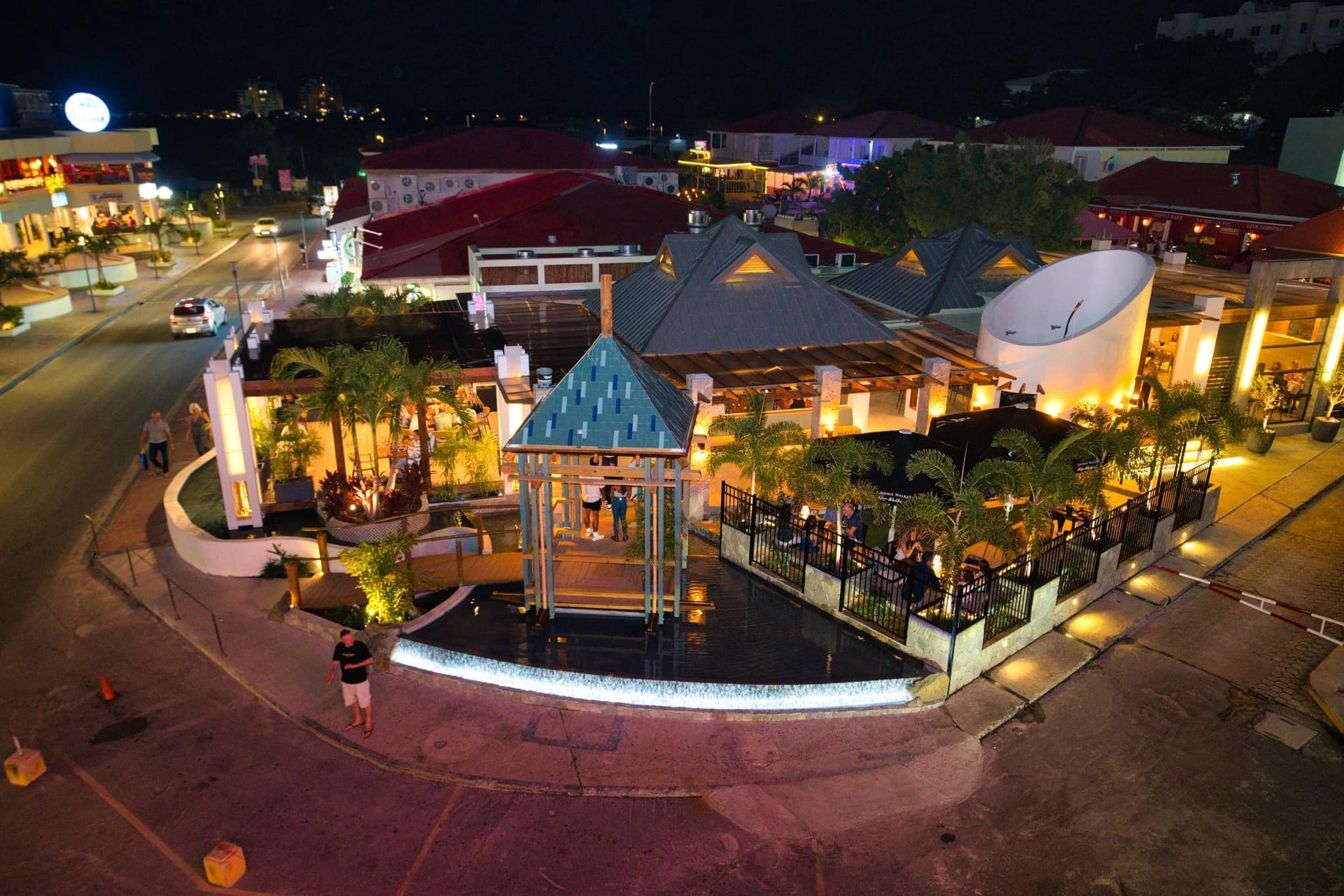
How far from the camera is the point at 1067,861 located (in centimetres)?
949

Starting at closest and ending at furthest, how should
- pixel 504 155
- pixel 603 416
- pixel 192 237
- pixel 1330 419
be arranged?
pixel 603 416, pixel 1330 419, pixel 504 155, pixel 192 237

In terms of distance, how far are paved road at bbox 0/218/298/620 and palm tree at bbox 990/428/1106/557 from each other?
1619 centimetres

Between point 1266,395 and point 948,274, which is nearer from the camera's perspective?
point 1266,395

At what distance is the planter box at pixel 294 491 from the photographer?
55.5 ft

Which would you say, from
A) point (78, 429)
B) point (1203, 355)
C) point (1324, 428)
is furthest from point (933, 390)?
point (78, 429)

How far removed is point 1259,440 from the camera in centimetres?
2172

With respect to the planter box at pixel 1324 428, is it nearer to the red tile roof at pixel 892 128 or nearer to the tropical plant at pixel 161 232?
the red tile roof at pixel 892 128

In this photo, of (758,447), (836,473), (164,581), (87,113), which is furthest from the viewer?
(87,113)

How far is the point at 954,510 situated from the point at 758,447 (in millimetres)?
3382

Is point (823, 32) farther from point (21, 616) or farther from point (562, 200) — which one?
point (21, 616)

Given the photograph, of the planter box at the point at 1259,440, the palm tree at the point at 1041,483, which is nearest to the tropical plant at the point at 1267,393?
the planter box at the point at 1259,440

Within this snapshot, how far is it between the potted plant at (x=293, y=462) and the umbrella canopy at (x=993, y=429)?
39.1ft

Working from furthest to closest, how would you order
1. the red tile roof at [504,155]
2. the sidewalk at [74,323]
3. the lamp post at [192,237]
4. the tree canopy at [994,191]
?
the lamp post at [192,237]
the red tile roof at [504,155]
the tree canopy at [994,191]
the sidewalk at [74,323]

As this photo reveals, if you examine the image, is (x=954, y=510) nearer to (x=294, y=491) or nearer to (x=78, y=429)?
(x=294, y=491)
